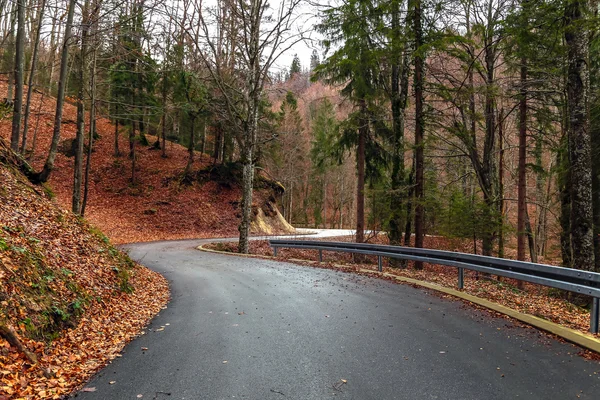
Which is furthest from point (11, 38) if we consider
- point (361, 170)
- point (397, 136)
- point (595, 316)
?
point (595, 316)

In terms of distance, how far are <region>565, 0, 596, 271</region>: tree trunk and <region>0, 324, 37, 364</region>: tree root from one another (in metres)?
9.95

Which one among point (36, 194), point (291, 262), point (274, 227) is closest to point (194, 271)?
point (291, 262)

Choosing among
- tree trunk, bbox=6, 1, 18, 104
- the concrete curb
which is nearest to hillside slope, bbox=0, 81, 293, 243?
tree trunk, bbox=6, 1, 18, 104

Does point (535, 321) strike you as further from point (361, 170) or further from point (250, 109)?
point (250, 109)

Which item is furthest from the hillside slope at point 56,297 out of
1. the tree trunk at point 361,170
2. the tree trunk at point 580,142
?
the tree trunk at point 361,170

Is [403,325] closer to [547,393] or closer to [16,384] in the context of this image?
[547,393]

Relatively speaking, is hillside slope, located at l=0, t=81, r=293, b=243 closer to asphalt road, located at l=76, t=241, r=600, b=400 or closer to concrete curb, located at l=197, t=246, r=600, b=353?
asphalt road, located at l=76, t=241, r=600, b=400

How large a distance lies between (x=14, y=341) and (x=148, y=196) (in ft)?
82.2

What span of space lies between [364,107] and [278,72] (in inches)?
175

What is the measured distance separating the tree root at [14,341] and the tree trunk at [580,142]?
9.95 meters

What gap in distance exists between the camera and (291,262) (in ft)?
46.3

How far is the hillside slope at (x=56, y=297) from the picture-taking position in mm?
3980

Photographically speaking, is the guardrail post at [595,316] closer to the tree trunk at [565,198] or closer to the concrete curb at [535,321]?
the concrete curb at [535,321]

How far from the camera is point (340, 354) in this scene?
463cm
